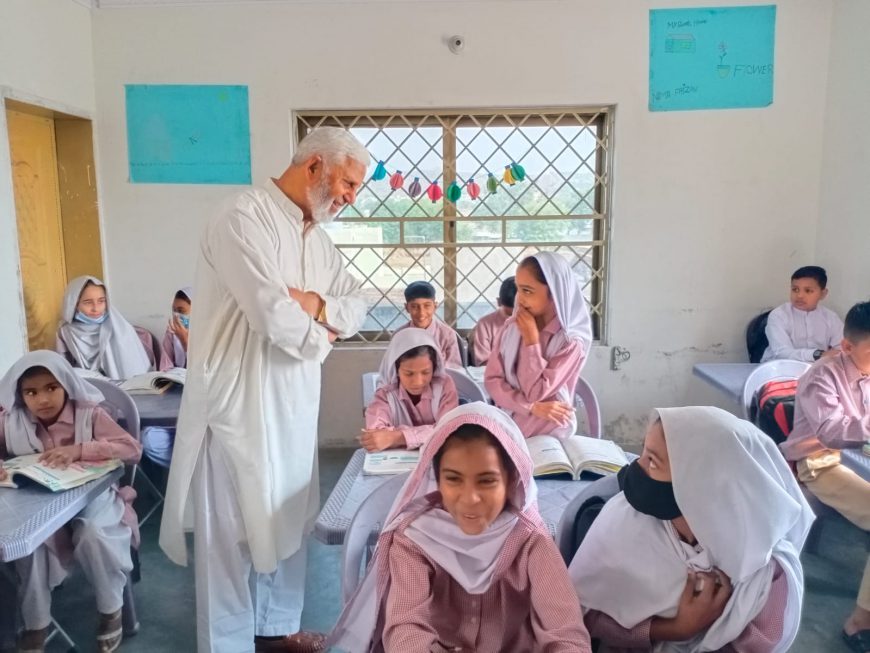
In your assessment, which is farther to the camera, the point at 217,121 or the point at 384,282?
the point at 384,282

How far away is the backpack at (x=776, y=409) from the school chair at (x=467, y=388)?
1.17 meters

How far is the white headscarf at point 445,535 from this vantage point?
4.26 feet

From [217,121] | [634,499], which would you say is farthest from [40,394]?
[217,121]

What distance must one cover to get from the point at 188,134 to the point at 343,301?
2.47 metres

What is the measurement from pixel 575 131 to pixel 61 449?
3188 millimetres

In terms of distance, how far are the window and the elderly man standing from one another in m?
2.14

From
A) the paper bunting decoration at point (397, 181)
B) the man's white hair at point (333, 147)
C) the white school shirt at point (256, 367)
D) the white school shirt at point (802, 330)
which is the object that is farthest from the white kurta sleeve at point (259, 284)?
the white school shirt at point (802, 330)

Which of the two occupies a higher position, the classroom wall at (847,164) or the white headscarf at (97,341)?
the classroom wall at (847,164)

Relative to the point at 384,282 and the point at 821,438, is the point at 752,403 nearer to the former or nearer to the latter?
the point at 821,438

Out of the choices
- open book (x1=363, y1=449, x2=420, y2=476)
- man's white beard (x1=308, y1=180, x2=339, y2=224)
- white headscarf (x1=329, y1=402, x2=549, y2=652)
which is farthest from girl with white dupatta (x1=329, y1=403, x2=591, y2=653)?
man's white beard (x1=308, y1=180, x2=339, y2=224)

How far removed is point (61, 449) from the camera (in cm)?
197

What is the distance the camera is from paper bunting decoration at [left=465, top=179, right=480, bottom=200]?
394 cm

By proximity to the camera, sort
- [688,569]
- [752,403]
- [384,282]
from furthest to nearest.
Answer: [384,282] < [752,403] < [688,569]

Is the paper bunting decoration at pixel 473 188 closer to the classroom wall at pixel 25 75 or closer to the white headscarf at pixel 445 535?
the classroom wall at pixel 25 75
